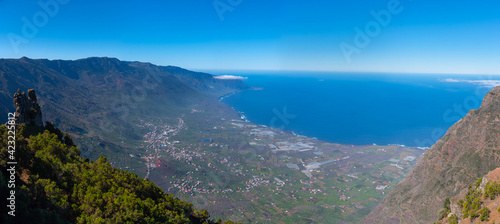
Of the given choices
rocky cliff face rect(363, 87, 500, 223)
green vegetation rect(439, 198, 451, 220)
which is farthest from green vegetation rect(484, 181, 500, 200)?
rocky cliff face rect(363, 87, 500, 223)

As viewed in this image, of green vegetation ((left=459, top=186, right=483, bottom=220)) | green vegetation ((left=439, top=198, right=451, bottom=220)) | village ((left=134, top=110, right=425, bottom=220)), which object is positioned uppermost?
green vegetation ((left=459, top=186, right=483, bottom=220))

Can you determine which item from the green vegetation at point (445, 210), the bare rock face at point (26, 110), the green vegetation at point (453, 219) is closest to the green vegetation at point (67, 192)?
the bare rock face at point (26, 110)

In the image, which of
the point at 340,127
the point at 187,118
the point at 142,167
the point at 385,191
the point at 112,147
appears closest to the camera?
the point at 385,191

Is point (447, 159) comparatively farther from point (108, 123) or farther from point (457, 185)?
point (108, 123)

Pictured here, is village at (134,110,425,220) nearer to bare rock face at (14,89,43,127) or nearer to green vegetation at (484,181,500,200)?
green vegetation at (484,181,500,200)

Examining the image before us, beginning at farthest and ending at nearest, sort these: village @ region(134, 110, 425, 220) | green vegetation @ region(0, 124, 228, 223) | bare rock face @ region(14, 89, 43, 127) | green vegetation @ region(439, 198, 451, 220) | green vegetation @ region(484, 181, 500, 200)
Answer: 1. village @ region(134, 110, 425, 220)
2. green vegetation @ region(439, 198, 451, 220)
3. bare rock face @ region(14, 89, 43, 127)
4. green vegetation @ region(484, 181, 500, 200)
5. green vegetation @ region(0, 124, 228, 223)

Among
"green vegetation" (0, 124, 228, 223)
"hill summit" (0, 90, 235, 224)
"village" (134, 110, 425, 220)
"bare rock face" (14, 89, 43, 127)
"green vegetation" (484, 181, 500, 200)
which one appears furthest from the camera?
"village" (134, 110, 425, 220)

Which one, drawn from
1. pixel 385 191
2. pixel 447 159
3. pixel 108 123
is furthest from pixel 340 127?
pixel 108 123

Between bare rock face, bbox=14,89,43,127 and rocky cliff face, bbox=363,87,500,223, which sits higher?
bare rock face, bbox=14,89,43,127
